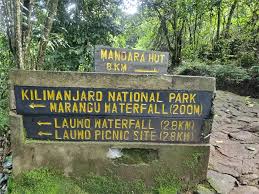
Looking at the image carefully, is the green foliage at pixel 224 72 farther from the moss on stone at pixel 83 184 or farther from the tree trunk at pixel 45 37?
the moss on stone at pixel 83 184

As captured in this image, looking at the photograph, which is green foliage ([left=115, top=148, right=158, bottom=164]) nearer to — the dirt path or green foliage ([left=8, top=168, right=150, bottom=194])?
green foliage ([left=8, top=168, right=150, bottom=194])

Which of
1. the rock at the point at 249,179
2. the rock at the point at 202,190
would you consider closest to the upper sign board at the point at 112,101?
the rock at the point at 202,190

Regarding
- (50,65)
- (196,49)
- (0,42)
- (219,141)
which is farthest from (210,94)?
(196,49)

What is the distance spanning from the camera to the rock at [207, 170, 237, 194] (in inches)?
128

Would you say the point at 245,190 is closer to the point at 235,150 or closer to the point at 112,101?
the point at 235,150

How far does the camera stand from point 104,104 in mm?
3010

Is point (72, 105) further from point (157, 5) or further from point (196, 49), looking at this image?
point (196, 49)

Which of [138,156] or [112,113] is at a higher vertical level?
[112,113]

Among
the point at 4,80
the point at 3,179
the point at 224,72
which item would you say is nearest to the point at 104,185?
the point at 3,179

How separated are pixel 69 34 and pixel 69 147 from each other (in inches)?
243

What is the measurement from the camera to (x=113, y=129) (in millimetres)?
3092

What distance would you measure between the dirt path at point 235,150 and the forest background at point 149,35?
2401 mm

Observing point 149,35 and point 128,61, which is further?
point 149,35

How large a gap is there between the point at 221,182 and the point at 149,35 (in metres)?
13.2
